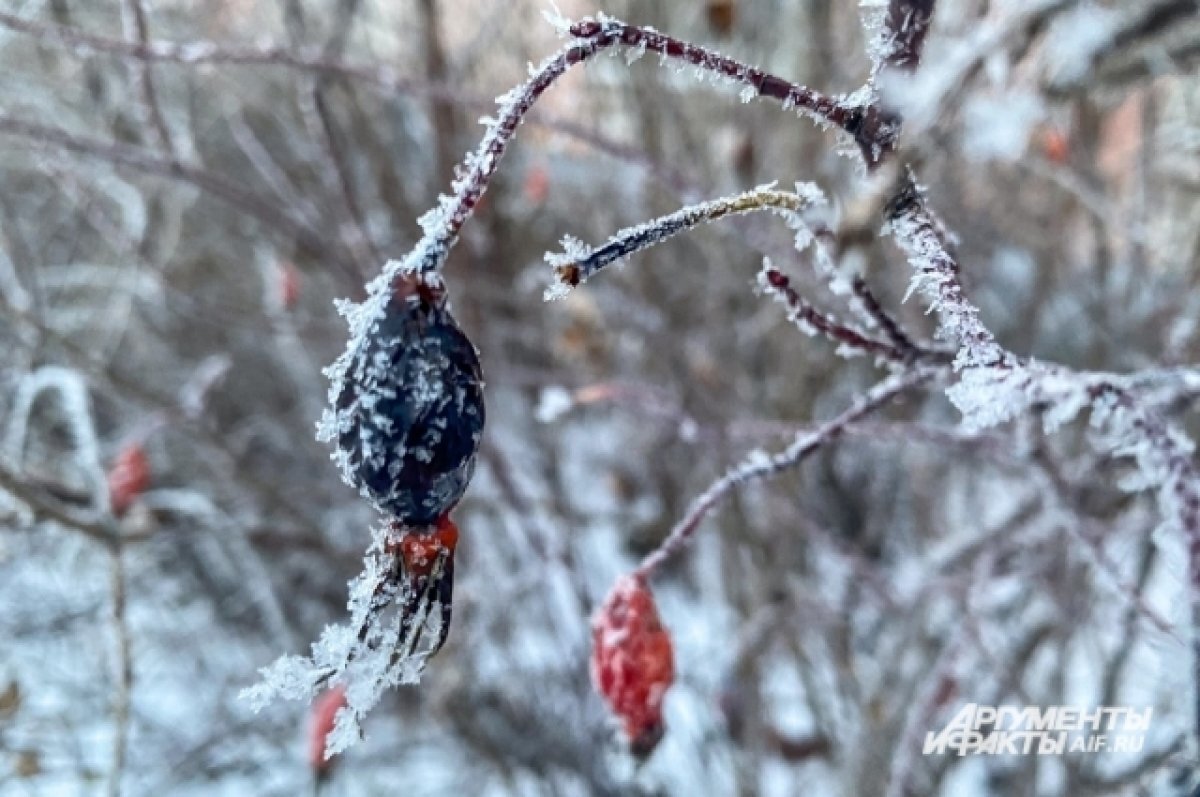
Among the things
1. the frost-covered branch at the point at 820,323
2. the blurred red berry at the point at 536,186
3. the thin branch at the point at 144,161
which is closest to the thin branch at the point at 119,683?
the thin branch at the point at 144,161

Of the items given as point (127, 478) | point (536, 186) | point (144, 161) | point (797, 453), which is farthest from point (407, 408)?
point (536, 186)

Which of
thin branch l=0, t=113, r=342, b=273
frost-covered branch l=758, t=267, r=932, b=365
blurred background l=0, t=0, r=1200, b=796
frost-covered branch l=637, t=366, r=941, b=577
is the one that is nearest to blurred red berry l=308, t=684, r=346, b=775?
blurred background l=0, t=0, r=1200, b=796

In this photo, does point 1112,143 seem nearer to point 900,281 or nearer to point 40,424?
point 900,281

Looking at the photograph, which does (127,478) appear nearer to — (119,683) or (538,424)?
(119,683)

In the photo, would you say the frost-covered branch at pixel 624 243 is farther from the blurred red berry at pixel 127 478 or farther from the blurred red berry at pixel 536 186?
the blurred red berry at pixel 536 186

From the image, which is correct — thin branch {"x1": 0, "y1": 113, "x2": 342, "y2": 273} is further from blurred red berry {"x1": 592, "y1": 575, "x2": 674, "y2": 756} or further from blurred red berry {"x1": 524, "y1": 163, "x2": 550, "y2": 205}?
blurred red berry {"x1": 524, "y1": 163, "x2": 550, "y2": 205}

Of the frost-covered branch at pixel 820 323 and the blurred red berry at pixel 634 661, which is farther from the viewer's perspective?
the blurred red berry at pixel 634 661
